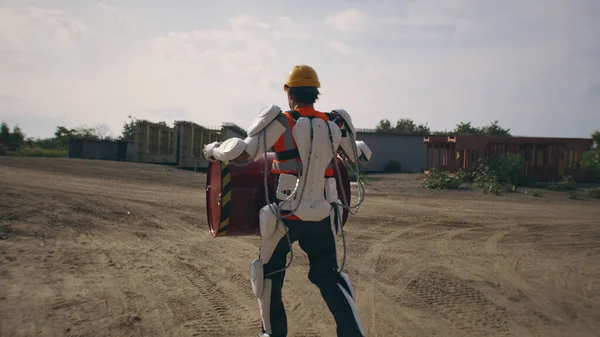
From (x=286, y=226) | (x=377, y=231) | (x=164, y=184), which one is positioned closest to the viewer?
(x=286, y=226)

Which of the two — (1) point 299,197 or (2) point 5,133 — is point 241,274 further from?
(2) point 5,133

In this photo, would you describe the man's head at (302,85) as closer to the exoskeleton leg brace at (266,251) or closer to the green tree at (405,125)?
the exoskeleton leg brace at (266,251)

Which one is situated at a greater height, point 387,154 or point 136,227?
point 387,154

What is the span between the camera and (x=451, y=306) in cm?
484

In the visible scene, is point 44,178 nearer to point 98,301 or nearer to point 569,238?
point 98,301

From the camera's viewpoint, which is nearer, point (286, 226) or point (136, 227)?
point (286, 226)

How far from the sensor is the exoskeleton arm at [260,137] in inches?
123

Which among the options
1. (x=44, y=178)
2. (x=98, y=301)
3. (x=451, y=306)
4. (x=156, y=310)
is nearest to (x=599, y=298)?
(x=451, y=306)

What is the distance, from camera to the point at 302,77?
3311mm

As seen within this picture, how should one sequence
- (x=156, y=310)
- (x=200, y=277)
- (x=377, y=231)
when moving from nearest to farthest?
(x=156, y=310) < (x=200, y=277) < (x=377, y=231)

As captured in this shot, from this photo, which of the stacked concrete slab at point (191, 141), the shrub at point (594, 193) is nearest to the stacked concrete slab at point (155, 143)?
the stacked concrete slab at point (191, 141)

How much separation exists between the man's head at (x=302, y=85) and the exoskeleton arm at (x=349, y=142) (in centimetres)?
23

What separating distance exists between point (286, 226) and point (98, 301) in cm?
231

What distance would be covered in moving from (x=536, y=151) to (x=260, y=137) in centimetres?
2199
